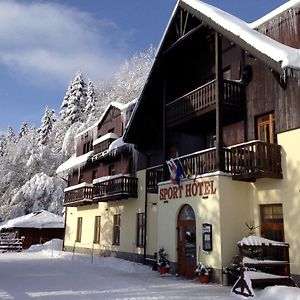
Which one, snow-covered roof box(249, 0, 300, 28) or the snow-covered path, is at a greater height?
snow-covered roof box(249, 0, 300, 28)

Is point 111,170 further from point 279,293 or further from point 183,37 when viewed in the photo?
point 279,293

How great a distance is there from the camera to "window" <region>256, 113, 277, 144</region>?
44.2 ft

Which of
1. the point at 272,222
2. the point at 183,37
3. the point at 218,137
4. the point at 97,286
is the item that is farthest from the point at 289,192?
the point at 183,37

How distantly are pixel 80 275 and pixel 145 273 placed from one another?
2.56m

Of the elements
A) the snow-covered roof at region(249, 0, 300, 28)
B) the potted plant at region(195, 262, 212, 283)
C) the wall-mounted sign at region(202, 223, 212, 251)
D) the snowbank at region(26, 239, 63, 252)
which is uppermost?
the snow-covered roof at region(249, 0, 300, 28)

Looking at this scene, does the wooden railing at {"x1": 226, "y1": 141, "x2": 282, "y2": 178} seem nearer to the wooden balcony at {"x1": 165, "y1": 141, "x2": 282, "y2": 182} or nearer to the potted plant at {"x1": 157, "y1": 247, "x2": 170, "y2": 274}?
the wooden balcony at {"x1": 165, "y1": 141, "x2": 282, "y2": 182}

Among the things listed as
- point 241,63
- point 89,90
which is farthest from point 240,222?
point 89,90

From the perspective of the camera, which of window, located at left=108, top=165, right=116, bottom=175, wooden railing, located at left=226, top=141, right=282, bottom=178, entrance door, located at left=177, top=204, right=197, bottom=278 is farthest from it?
window, located at left=108, top=165, right=116, bottom=175

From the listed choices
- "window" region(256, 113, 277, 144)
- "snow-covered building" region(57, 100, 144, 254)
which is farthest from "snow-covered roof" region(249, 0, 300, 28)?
"snow-covered building" region(57, 100, 144, 254)

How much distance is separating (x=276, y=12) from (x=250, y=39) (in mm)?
2199

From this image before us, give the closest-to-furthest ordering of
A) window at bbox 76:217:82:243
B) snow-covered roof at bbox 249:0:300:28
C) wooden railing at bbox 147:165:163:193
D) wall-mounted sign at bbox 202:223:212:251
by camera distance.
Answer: wall-mounted sign at bbox 202:223:212:251 → snow-covered roof at bbox 249:0:300:28 → wooden railing at bbox 147:165:163:193 → window at bbox 76:217:82:243

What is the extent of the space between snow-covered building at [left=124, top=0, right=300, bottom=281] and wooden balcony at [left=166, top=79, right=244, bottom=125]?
4cm

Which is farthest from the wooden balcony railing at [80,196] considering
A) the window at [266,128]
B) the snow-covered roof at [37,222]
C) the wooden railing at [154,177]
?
the window at [266,128]

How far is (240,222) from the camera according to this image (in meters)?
13.4
